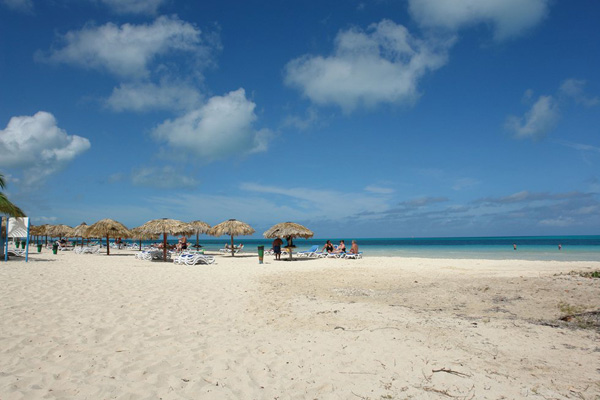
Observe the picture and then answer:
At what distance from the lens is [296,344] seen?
4684mm

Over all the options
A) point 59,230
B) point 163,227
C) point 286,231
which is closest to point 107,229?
point 163,227

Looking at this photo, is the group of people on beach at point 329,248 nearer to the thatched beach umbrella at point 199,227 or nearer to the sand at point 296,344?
the thatched beach umbrella at point 199,227

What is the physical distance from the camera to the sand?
11.1ft

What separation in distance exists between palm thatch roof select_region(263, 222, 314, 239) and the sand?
11530 mm

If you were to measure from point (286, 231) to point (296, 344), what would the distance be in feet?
50.3

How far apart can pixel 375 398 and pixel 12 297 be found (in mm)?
7506

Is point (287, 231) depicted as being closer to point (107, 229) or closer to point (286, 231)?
point (286, 231)

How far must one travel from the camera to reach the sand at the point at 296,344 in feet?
11.1

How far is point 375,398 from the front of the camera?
3.20 metres

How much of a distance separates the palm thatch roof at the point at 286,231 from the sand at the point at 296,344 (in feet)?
37.8

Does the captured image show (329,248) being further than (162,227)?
Yes

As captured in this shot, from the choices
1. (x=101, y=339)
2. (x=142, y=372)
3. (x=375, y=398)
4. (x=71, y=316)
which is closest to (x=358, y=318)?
(x=375, y=398)

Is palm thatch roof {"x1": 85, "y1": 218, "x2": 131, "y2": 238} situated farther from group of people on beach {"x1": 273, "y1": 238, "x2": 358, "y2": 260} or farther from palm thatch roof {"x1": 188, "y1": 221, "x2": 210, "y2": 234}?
group of people on beach {"x1": 273, "y1": 238, "x2": 358, "y2": 260}

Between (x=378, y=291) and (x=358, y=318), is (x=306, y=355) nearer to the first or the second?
(x=358, y=318)
